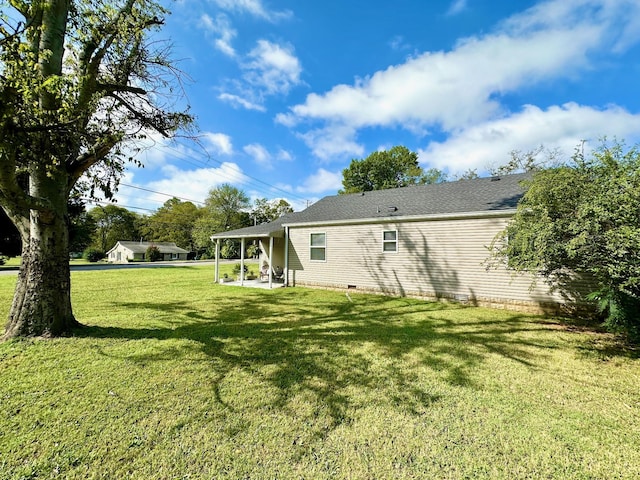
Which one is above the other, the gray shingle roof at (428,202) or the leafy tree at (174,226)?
the leafy tree at (174,226)

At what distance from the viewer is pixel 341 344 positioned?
494cm

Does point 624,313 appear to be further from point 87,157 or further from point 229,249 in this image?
point 229,249

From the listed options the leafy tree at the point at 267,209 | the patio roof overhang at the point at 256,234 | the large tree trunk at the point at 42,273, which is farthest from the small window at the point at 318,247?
the leafy tree at the point at 267,209

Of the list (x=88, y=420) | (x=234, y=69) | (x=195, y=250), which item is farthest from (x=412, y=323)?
(x=195, y=250)

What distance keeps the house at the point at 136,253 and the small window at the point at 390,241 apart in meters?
45.1

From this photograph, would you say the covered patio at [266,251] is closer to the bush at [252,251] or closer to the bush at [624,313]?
the bush at [624,313]

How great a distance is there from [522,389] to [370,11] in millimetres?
10998

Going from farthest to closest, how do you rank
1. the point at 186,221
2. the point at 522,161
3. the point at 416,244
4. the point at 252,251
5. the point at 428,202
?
the point at 186,221 → the point at 252,251 → the point at 522,161 → the point at 428,202 → the point at 416,244

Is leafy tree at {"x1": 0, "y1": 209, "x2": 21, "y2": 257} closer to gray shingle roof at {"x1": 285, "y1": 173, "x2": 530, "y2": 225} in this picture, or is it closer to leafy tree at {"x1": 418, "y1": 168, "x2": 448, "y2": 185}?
gray shingle roof at {"x1": 285, "y1": 173, "x2": 530, "y2": 225}

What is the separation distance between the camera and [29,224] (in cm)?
471

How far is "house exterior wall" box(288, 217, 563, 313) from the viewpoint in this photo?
8.00m

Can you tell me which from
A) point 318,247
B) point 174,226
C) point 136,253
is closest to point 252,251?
point 136,253

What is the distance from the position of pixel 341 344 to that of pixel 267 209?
46.9m

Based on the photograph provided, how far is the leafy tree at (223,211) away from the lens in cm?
4353
